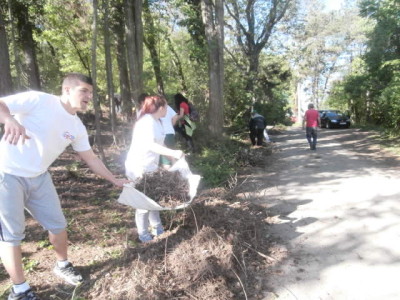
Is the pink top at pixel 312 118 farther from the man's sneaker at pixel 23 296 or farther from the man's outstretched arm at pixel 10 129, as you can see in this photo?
the man's outstretched arm at pixel 10 129

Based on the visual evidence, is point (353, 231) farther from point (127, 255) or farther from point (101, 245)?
point (101, 245)

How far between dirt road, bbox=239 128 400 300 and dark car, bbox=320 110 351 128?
15.5 m

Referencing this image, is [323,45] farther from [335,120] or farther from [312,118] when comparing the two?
[312,118]

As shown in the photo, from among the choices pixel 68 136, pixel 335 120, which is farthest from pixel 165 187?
pixel 335 120

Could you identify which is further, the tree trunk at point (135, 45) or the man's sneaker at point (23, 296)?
the tree trunk at point (135, 45)

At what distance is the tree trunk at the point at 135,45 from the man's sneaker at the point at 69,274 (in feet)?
21.9

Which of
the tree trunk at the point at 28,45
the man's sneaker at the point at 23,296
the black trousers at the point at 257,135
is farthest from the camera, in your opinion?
the tree trunk at the point at 28,45

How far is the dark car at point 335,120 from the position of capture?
23.7 meters

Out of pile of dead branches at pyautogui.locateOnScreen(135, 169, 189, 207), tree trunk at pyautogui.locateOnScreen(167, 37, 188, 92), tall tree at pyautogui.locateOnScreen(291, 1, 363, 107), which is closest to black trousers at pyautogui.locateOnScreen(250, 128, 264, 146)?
tree trunk at pyautogui.locateOnScreen(167, 37, 188, 92)

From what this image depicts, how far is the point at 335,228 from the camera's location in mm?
4602

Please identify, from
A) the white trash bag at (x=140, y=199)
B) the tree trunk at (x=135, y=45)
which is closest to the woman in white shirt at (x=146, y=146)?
the white trash bag at (x=140, y=199)

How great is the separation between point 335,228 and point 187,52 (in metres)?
15.1

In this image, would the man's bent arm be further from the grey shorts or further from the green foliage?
the green foliage

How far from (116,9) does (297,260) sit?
11.6m
